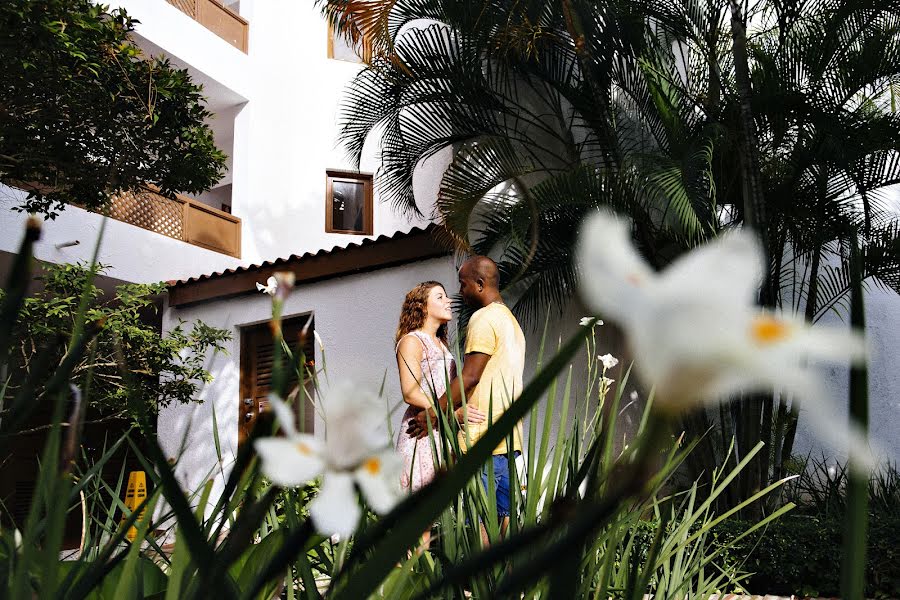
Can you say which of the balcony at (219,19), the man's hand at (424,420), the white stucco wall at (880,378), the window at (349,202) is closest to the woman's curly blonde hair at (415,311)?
the man's hand at (424,420)

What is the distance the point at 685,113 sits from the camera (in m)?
6.50

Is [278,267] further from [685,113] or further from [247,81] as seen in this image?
[247,81]

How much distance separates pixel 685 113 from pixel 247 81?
321 inches

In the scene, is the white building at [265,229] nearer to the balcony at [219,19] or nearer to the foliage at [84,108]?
the balcony at [219,19]

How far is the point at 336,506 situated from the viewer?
0.28m

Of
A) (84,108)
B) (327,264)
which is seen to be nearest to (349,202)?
(327,264)

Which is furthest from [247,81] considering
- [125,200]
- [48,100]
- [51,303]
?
[48,100]

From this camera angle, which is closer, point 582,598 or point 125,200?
point 582,598

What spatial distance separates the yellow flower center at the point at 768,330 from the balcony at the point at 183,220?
10.1 m

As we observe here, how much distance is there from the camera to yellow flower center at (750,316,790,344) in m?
0.18

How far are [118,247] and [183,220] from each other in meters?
1.40

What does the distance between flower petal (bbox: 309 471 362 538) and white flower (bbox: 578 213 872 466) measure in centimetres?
14

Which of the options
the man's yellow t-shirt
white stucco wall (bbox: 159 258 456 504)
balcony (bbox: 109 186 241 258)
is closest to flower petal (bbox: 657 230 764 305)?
the man's yellow t-shirt

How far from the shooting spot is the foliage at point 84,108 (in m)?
4.47
